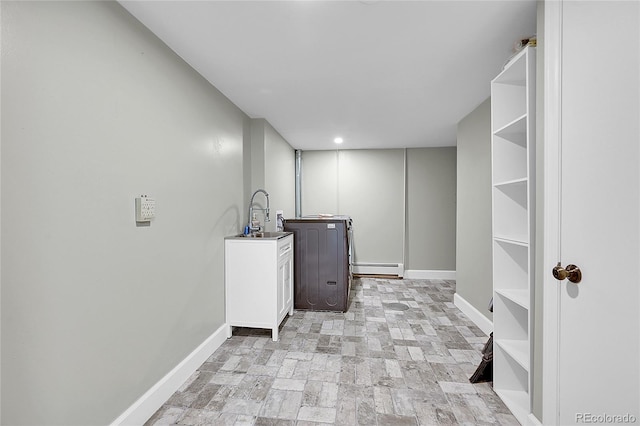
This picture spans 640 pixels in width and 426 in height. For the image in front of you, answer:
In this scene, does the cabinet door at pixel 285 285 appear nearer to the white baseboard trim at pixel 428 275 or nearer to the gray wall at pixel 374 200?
the gray wall at pixel 374 200

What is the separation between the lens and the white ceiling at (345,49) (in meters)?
1.43

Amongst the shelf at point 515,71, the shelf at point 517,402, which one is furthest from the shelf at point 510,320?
the shelf at point 515,71

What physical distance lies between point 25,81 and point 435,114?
10.5 ft

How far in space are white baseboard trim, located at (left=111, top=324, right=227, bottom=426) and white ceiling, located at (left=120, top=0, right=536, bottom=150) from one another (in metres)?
2.13

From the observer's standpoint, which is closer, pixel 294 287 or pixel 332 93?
pixel 332 93

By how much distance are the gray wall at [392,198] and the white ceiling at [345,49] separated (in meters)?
1.88

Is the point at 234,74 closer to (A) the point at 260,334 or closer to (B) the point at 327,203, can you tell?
(A) the point at 260,334

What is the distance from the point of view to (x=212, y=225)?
232 cm

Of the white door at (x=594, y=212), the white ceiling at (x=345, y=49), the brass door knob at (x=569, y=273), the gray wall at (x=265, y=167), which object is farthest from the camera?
the gray wall at (x=265, y=167)

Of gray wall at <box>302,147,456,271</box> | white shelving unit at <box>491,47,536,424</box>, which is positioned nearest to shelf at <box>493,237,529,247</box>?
white shelving unit at <box>491,47,536,424</box>

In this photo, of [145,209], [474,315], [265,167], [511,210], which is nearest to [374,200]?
[265,167]

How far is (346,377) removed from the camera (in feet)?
6.41

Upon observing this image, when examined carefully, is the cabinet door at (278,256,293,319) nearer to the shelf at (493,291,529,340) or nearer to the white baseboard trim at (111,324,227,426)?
the white baseboard trim at (111,324,227,426)

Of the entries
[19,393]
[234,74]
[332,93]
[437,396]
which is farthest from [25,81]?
[437,396]
